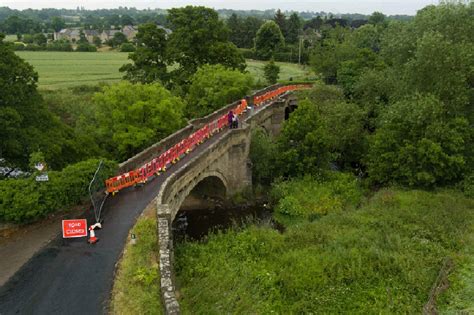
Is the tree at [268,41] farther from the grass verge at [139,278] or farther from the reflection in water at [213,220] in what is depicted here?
the grass verge at [139,278]

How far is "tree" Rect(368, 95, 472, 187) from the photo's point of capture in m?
28.8

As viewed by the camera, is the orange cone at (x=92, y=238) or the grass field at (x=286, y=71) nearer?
the orange cone at (x=92, y=238)

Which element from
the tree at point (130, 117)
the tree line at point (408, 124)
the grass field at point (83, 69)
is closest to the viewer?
the tree at point (130, 117)

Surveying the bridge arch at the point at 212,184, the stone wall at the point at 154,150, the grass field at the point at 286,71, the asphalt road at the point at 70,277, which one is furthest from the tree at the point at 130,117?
the grass field at the point at 286,71

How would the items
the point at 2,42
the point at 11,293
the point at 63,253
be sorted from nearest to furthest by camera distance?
the point at 11,293
the point at 63,253
the point at 2,42

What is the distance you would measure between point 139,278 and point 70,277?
265 cm

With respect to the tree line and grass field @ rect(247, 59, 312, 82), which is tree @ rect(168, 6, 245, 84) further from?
grass field @ rect(247, 59, 312, 82)

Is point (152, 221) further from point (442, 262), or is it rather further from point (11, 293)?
point (442, 262)

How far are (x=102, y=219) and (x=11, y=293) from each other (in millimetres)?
5308

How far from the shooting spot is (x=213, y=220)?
29.9 metres

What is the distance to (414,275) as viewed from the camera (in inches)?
794

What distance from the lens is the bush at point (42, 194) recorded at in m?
18.2

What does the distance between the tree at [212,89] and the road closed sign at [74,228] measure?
76.4ft

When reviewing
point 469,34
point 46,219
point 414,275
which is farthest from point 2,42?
point 469,34
